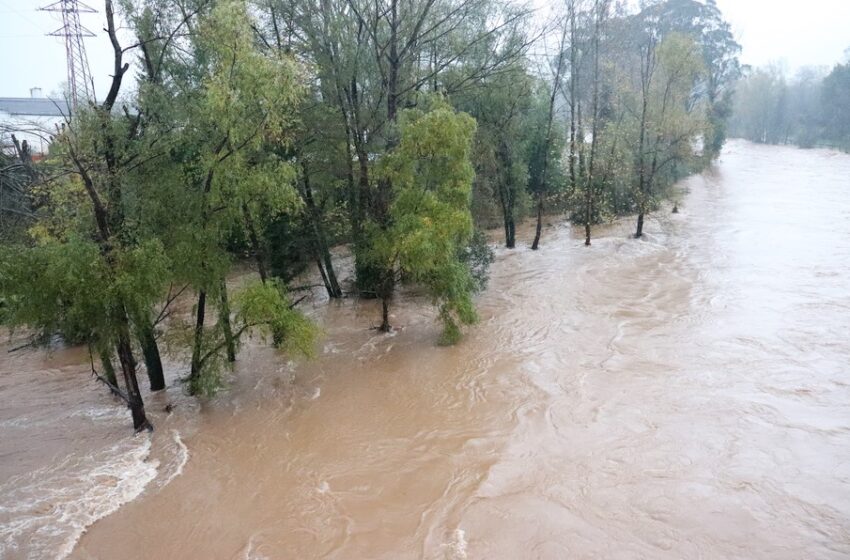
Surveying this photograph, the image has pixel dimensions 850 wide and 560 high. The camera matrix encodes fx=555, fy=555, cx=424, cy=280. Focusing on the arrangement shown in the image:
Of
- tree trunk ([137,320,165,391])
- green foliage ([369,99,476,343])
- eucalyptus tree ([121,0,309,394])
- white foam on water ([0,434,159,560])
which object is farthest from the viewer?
green foliage ([369,99,476,343])

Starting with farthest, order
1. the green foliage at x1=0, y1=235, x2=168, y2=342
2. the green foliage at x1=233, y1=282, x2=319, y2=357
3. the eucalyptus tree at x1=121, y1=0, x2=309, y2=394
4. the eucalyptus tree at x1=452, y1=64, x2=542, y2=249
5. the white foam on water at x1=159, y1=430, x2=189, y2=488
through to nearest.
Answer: the eucalyptus tree at x1=452, y1=64, x2=542, y2=249
the green foliage at x1=233, y1=282, x2=319, y2=357
the eucalyptus tree at x1=121, y1=0, x2=309, y2=394
the white foam on water at x1=159, y1=430, x2=189, y2=488
the green foliage at x1=0, y1=235, x2=168, y2=342

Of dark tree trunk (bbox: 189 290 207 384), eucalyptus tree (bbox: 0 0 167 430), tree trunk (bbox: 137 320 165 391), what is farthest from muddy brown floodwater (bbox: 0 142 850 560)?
eucalyptus tree (bbox: 0 0 167 430)

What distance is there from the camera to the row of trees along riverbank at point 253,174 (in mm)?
9188

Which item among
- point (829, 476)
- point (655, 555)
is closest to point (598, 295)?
point (829, 476)

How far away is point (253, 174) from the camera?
35.1 ft

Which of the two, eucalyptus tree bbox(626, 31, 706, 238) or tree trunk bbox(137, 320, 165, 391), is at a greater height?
eucalyptus tree bbox(626, 31, 706, 238)

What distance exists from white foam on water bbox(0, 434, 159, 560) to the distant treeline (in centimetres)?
6061

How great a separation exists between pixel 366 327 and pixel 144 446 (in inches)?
262

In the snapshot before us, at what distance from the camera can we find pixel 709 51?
1842 inches

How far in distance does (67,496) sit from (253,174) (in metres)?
6.15

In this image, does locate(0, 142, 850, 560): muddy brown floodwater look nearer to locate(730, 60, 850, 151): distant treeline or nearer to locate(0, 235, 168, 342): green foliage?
locate(0, 235, 168, 342): green foliage

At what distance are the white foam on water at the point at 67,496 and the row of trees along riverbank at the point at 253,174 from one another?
1036 millimetres

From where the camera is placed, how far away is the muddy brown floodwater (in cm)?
709

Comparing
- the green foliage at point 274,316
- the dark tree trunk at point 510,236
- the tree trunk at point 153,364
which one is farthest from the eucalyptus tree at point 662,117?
the tree trunk at point 153,364
